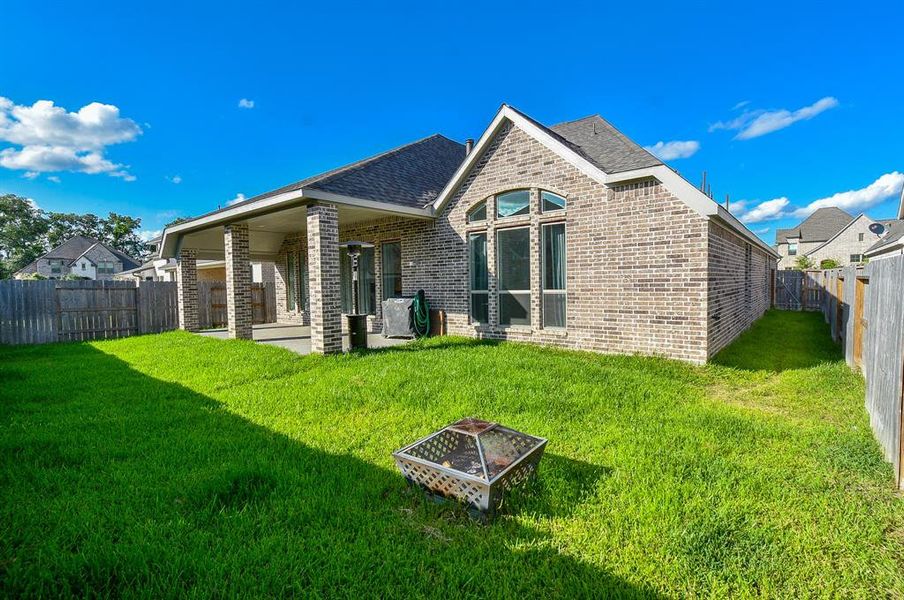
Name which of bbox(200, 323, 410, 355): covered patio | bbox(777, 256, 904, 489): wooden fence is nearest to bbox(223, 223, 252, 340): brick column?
bbox(200, 323, 410, 355): covered patio

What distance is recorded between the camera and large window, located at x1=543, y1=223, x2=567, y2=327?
8531 millimetres

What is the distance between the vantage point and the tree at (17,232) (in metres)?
52.4

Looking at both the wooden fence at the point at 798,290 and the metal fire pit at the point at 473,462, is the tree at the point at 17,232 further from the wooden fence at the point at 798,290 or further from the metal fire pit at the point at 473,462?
the wooden fence at the point at 798,290

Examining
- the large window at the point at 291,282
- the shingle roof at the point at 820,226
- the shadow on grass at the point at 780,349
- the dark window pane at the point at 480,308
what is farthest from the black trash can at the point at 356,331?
the shingle roof at the point at 820,226

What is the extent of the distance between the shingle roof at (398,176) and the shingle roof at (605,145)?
143 inches

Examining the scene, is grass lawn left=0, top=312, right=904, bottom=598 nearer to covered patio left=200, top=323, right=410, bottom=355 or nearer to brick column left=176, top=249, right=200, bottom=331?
covered patio left=200, top=323, right=410, bottom=355

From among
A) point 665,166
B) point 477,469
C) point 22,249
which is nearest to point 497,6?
point 665,166

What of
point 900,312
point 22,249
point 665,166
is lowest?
point 900,312

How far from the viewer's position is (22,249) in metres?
53.5

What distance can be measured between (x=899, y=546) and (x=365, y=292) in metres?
11.2

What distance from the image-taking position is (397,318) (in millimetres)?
10406

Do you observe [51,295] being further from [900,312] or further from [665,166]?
[900,312]

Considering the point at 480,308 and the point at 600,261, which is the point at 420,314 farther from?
the point at 600,261

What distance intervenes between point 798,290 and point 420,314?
21.3 m
